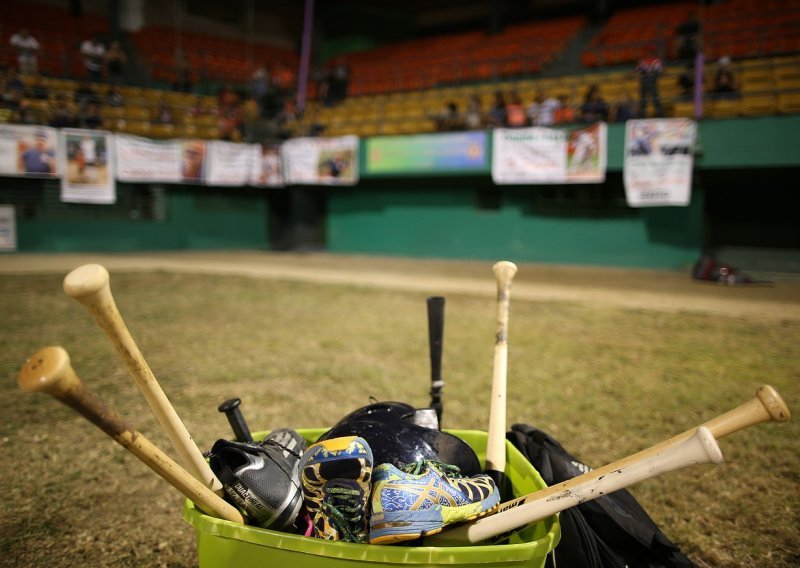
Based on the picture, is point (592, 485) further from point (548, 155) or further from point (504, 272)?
point (548, 155)

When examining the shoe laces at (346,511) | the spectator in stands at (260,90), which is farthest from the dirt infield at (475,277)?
the shoe laces at (346,511)

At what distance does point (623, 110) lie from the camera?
11156mm

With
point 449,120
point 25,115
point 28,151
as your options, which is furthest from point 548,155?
point 25,115

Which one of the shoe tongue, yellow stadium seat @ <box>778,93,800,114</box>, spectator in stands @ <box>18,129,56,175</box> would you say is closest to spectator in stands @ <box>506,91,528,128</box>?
yellow stadium seat @ <box>778,93,800,114</box>

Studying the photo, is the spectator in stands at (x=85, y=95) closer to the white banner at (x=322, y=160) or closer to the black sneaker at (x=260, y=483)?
the white banner at (x=322, y=160)

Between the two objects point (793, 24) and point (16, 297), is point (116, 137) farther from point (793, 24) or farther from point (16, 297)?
point (793, 24)

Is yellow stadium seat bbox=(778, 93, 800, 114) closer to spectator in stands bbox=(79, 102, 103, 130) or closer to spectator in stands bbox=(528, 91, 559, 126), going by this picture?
spectator in stands bbox=(528, 91, 559, 126)

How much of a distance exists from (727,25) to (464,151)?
7.81m

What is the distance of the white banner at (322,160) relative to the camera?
45.4 ft

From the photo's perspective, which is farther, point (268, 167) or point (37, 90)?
point (268, 167)

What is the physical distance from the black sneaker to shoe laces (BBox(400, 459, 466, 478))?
313mm

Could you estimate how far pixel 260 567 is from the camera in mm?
1277

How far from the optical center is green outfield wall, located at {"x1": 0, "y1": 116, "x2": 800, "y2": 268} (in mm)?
10977

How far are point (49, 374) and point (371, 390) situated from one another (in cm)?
274
